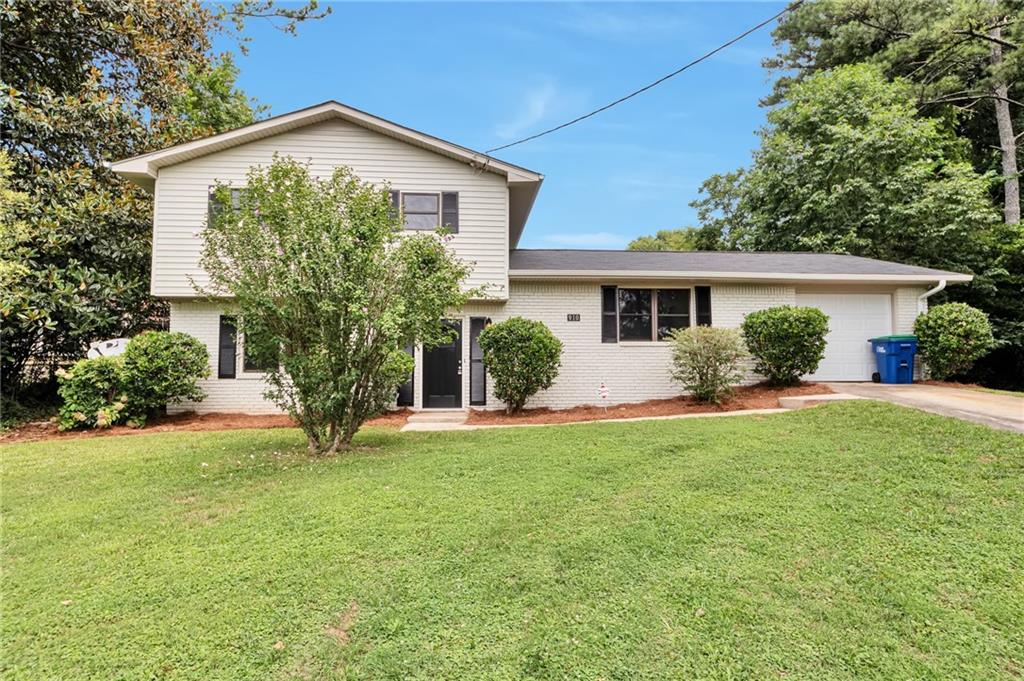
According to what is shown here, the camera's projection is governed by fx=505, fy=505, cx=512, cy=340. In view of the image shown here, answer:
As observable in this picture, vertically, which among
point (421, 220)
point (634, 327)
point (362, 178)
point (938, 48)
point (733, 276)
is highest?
point (938, 48)

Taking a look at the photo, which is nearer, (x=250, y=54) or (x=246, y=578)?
(x=246, y=578)

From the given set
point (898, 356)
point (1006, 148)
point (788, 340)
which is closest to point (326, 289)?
point (788, 340)

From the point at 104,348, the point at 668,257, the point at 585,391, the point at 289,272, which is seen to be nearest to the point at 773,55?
the point at 668,257

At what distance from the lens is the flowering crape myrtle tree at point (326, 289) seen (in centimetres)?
598

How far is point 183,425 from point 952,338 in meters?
15.7

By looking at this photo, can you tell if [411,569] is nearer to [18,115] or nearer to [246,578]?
[246,578]

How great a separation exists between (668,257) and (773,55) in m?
18.2

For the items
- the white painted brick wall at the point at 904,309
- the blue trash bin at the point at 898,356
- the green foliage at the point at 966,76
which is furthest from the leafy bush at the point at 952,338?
the green foliage at the point at 966,76

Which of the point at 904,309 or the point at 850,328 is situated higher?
the point at 904,309

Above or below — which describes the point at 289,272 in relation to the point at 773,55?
below

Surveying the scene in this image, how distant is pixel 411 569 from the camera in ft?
10.9

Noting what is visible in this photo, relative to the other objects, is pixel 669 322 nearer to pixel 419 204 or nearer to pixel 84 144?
pixel 419 204

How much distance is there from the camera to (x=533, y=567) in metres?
3.34

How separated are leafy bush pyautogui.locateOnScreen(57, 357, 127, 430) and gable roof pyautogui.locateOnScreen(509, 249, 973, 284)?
25.6ft
